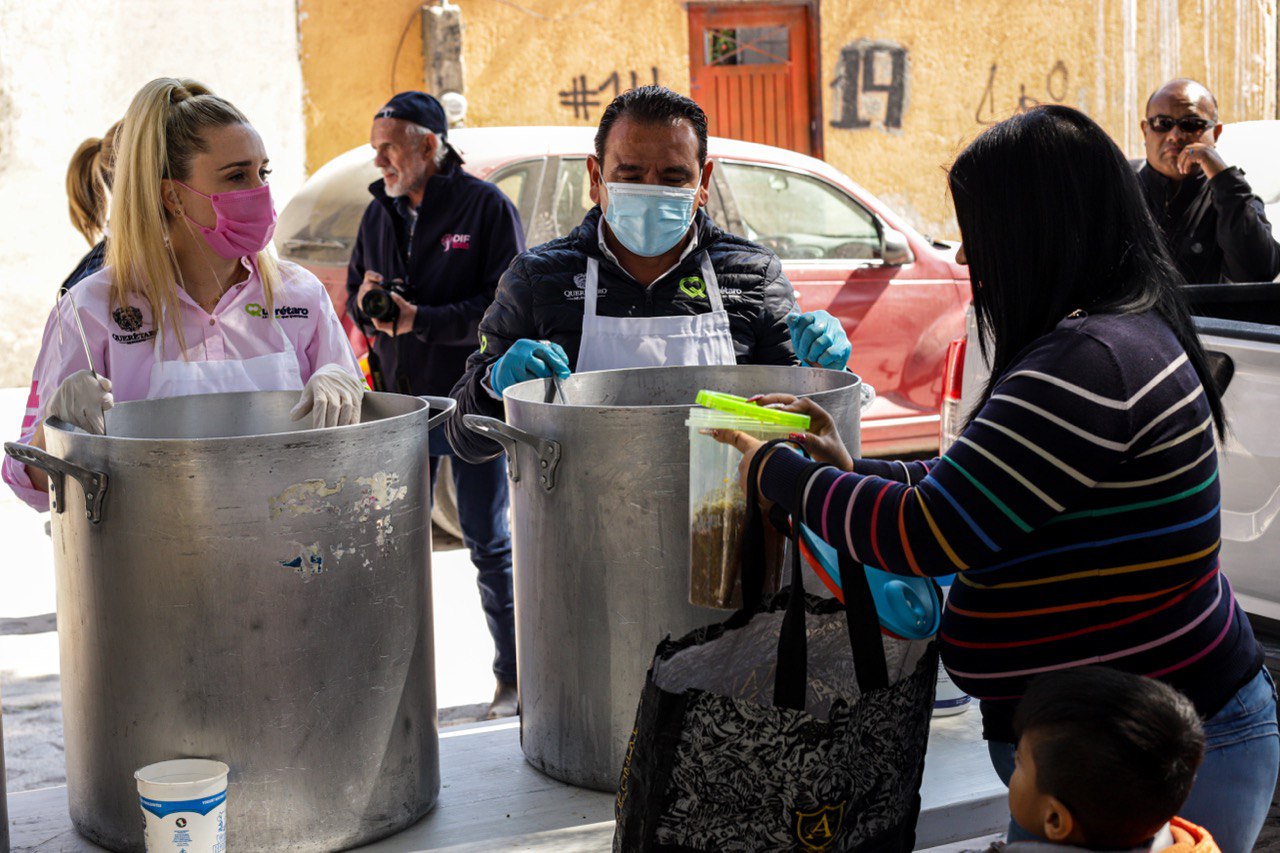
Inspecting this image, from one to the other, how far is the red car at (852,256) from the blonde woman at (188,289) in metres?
3.72

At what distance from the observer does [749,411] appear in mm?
1795

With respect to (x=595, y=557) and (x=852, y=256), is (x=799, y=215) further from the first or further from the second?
(x=595, y=557)

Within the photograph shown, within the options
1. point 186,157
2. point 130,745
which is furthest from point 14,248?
point 130,745

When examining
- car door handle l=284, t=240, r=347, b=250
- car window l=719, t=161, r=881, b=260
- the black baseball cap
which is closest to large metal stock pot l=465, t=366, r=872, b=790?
the black baseball cap

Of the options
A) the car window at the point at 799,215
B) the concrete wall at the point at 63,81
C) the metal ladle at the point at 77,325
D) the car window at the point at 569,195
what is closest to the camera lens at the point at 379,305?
the car window at the point at 569,195

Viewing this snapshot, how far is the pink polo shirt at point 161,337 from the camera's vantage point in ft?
7.26

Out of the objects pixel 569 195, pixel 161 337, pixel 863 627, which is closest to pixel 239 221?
pixel 161 337

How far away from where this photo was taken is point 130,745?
1860 millimetres

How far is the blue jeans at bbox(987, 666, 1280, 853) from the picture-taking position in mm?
1681

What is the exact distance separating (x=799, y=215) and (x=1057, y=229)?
17.0ft

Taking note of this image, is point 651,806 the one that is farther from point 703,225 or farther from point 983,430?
point 703,225

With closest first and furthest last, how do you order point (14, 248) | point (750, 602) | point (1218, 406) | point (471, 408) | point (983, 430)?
point (983, 430)
point (1218, 406)
point (750, 602)
point (471, 408)
point (14, 248)

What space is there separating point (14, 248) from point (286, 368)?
824cm

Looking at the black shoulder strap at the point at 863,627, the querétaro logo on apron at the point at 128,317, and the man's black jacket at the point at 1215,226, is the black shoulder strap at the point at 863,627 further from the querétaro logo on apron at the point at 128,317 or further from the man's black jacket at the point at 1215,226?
the man's black jacket at the point at 1215,226
